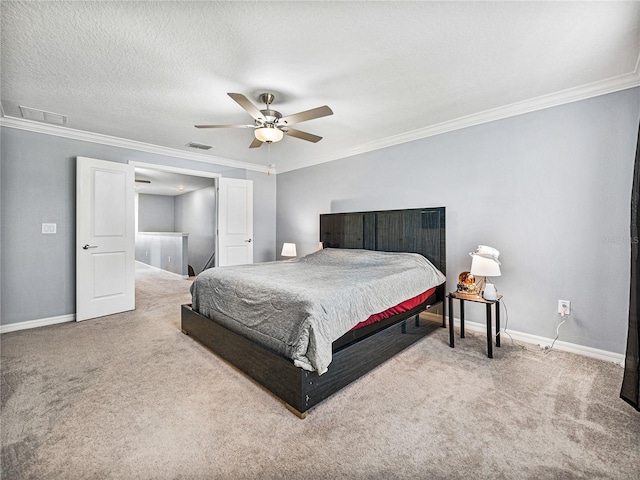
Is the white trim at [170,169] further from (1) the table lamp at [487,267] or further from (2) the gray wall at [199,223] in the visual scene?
(1) the table lamp at [487,267]

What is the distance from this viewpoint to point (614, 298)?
8.00 feet

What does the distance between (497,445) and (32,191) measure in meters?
4.94

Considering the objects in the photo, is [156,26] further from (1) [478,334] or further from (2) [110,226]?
(1) [478,334]

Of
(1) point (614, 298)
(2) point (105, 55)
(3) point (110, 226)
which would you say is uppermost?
(2) point (105, 55)

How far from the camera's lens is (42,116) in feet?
10.3

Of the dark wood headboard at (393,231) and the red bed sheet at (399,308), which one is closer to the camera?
the red bed sheet at (399,308)

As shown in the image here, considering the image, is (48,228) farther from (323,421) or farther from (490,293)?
(490,293)

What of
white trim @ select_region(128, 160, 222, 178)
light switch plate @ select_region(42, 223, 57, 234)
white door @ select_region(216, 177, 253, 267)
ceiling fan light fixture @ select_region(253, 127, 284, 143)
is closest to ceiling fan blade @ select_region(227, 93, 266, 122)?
ceiling fan light fixture @ select_region(253, 127, 284, 143)

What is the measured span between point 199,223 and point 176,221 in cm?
221

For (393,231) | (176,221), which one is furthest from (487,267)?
(176,221)

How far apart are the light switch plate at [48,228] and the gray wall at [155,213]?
6588mm

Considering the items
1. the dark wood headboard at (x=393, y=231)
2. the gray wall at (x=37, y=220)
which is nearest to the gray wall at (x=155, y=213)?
the gray wall at (x=37, y=220)

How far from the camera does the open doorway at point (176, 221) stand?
701 centimetres

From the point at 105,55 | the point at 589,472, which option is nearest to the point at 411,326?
the point at 589,472
